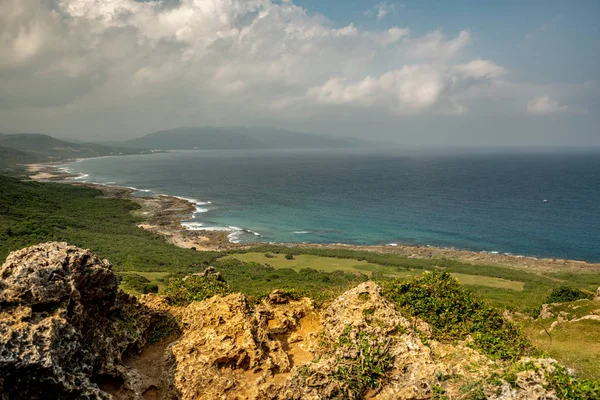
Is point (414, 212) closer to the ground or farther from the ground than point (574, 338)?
closer to the ground

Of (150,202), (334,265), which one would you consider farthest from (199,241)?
(150,202)

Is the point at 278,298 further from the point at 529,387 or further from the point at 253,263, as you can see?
the point at 253,263

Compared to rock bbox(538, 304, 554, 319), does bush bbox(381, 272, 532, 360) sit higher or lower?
higher

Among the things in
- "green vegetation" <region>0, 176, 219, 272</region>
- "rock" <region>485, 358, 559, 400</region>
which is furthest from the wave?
"rock" <region>485, 358, 559, 400</region>

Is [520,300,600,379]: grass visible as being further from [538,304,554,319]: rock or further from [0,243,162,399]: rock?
[0,243,162,399]: rock

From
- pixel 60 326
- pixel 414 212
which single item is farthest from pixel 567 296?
pixel 414 212

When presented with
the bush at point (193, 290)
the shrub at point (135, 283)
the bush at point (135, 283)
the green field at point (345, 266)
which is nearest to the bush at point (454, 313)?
the bush at point (193, 290)

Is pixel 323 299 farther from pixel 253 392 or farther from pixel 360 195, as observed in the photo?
pixel 360 195
